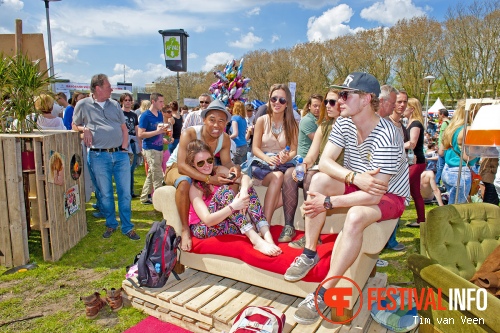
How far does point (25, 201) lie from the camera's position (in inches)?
162

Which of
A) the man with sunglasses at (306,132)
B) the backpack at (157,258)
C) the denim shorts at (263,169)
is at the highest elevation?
the man with sunglasses at (306,132)

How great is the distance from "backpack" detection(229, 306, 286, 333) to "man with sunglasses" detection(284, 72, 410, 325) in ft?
0.80

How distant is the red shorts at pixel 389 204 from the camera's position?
2.71 metres

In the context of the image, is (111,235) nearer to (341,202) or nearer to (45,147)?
(45,147)

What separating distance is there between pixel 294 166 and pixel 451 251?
5.60 feet

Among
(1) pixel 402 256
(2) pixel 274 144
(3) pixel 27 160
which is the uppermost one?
(2) pixel 274 144

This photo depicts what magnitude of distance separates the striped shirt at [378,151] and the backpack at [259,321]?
136cm

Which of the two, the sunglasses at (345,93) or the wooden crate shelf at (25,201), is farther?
the wooden crate shelf at (25,201)

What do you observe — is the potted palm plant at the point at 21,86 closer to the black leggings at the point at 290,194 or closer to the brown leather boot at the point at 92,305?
the brown leather boot at the point at 92,305

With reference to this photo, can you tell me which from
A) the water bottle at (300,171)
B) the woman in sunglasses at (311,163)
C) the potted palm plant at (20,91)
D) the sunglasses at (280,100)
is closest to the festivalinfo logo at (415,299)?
the woman in sunglasses at (311,163)

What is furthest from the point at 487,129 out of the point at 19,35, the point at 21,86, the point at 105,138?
the point at 19,35

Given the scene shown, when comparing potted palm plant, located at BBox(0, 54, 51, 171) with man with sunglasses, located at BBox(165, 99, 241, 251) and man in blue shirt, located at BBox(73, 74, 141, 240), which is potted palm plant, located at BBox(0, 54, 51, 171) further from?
man with sunglasses, located at BBox(165, 99, 241, 251)

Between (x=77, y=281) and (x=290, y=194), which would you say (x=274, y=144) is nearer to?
(x=290, y=194)

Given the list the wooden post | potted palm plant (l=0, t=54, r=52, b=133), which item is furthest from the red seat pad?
the wooden post
